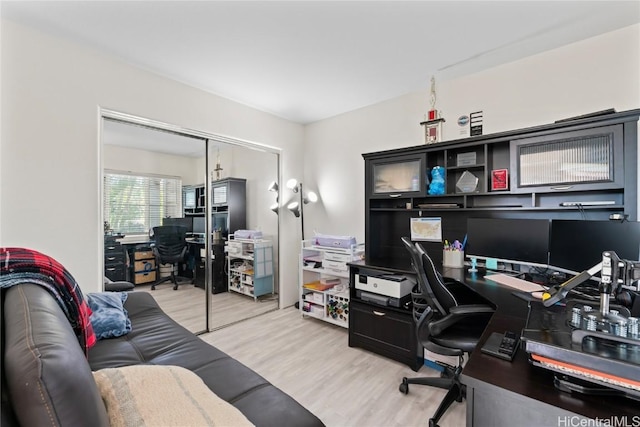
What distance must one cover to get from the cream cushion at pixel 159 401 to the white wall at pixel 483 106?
8.52ft

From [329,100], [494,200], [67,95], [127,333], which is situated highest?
[329,100]

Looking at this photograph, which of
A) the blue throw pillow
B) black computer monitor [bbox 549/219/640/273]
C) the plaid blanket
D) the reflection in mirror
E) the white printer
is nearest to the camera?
the plaid blanket

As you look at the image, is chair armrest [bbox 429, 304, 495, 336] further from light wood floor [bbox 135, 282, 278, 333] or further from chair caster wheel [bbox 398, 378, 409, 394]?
light wood floor [bbox 135, 282, 278, 333]

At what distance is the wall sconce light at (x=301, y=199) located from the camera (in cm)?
368

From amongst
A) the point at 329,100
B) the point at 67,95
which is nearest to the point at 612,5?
the point at 329,100

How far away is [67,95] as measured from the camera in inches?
81.3

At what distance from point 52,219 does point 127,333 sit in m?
1.08

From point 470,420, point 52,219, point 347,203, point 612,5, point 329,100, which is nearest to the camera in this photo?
point 470,420

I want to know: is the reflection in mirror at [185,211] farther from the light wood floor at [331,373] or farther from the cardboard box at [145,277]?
the light wood floor at [331,373]

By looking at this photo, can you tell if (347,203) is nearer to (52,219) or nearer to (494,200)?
(494,200)

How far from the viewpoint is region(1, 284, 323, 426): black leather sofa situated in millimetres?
530

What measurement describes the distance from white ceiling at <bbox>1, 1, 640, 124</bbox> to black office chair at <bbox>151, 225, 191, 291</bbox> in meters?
1.53

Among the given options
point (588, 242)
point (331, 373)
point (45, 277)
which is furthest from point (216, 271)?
point (588, 242)

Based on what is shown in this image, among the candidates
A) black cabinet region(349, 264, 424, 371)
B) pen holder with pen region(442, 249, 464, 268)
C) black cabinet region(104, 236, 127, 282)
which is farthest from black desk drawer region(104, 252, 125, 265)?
pen holder with pen region(442, 249, 464, 268)
